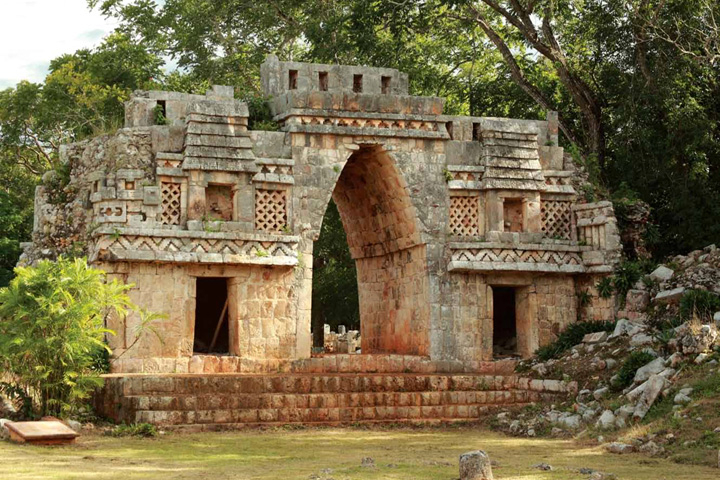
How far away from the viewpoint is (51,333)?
46.9ft

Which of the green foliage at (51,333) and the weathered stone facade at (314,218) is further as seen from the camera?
the weathered stone facade at (314,218)

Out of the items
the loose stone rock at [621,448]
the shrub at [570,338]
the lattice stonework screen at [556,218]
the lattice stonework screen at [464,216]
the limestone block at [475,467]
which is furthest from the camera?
the lattice stonework screen at [556,218]

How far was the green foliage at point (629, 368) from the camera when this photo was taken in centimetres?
1538

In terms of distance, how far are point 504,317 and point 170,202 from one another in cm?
Answer: 761

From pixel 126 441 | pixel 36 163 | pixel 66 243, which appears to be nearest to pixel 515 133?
Answer: pixel 66 243

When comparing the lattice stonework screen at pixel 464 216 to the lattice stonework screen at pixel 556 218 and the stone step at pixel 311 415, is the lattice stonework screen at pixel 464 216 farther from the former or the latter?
the stone step at pixel 311 415

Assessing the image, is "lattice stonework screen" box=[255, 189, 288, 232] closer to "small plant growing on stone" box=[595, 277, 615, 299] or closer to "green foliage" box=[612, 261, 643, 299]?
"small plant growing on stone" box=[595, 277, 615, 299]

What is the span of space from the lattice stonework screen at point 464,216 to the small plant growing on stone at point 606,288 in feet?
7.85

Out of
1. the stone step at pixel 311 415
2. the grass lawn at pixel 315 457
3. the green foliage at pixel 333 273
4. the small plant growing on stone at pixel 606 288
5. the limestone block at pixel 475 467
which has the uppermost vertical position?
the green foliage at pixel 333 273

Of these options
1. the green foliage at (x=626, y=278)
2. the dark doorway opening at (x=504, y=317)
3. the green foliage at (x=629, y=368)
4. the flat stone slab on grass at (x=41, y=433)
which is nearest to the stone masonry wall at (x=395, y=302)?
the dark doorway opening at (x=504, y=317)

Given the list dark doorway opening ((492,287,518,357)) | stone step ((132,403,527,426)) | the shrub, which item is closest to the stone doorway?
dark doorway opening ((492,287,518,357))

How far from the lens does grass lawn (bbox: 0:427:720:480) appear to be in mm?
10852

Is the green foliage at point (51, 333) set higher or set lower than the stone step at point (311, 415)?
higher

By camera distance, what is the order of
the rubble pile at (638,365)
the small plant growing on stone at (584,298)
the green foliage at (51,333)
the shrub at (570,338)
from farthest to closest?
the small plant growing on stone at (584,298), the shrub at (570,338), the green foliage at (51,333), the rubble pile at (638,365)
